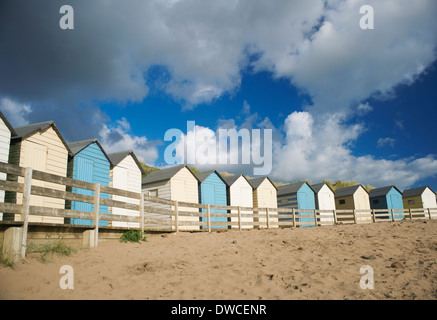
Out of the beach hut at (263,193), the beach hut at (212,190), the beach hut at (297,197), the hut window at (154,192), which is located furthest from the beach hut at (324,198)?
the hut window at (154,192)

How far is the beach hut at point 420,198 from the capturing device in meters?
41.1

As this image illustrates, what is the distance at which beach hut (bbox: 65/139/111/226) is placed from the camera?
53.0 feet

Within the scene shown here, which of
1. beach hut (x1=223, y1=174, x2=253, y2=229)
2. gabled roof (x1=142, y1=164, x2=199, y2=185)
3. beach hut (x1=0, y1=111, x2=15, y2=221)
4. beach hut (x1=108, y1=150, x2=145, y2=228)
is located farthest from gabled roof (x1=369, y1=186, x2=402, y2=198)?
beach hut (x1=0, y1=111, x2=15, y2=221)

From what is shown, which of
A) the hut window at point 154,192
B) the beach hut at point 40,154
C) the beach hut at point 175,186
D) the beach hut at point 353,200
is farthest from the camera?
the beach hut at point 353,200

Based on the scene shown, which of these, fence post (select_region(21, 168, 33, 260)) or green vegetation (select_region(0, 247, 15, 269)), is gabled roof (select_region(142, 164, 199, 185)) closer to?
fence post (select_region(21, 168, 33, 260))

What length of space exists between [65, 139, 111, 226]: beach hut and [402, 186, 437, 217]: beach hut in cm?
3819

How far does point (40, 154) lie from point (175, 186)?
974 cm

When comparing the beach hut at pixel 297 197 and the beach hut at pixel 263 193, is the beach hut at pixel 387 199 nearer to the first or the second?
the beach hut at pixel 297 197

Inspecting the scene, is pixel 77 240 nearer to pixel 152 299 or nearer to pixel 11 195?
Result: pixel 152 299

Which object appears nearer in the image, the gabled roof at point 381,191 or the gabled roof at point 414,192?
the gabled roof at point 381,191

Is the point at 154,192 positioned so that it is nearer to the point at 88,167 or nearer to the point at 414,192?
the point at 88,167

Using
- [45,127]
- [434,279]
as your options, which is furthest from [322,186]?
[434,279]

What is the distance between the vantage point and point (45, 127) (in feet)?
48.7

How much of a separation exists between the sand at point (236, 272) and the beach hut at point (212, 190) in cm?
1530
